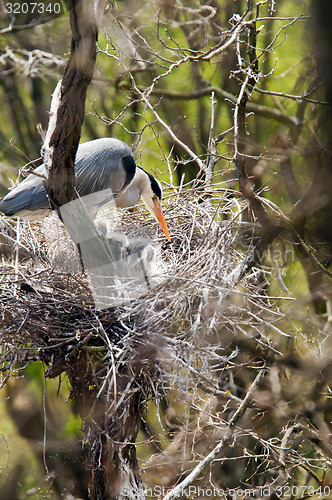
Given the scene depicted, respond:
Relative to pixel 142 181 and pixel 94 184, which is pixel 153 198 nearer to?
pixel 142 181

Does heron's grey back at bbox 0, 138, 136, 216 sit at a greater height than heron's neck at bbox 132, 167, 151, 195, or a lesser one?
greater

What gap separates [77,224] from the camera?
1.60 m

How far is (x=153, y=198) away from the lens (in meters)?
2.66

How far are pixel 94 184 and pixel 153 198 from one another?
0.32 m

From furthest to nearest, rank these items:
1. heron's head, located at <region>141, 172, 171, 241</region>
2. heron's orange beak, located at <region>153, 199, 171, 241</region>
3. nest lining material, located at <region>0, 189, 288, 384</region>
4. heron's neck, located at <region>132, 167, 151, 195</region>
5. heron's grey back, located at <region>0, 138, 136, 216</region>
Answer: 1. heron's neck, located at <region>132, 167, 151, 195</region>
2. heron's head, located at <region>141, 172, 171, 241</region>
3. heron's orange beak, located at <region>153, 199, 171, 241</region>
4. heron's grey back, located at <region>0, 138, 136, 216</region>
5. nest lining material, located at <region>0, 189, 288, 384</region>

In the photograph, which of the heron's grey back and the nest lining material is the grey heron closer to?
the heron's grey back

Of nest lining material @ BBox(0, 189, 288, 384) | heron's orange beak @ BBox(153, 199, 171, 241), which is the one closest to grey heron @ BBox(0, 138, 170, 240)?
heron's orange beak @ BBox(153, 199, 171, 241)

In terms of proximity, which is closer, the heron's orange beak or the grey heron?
the grey heron

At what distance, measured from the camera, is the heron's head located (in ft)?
8.30

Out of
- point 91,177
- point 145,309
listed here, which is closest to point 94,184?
point 91,177

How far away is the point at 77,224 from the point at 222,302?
0.55m

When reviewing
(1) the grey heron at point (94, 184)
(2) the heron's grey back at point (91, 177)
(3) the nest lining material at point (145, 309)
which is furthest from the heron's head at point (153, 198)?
(3) the nest lining material at point (145, 309)

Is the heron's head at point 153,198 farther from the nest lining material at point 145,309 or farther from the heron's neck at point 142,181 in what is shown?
the nest lining material at point 145,309

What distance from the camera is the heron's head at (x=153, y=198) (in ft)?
8.30
